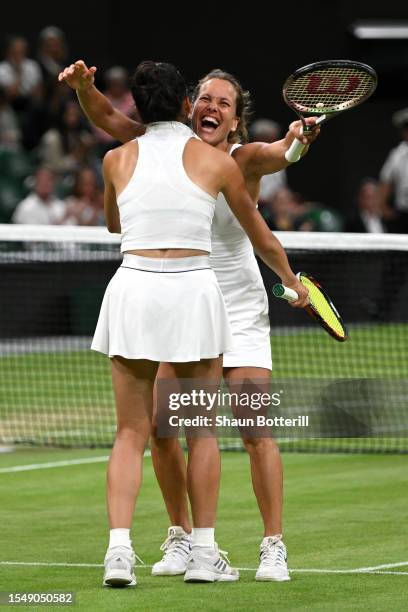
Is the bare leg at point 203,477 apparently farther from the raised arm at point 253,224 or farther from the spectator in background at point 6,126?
the spectator in background at point 6,126

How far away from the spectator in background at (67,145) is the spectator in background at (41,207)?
1843 millimetres

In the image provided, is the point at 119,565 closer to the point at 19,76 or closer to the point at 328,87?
the point at 328,87

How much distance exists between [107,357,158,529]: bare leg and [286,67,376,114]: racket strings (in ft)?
4.09

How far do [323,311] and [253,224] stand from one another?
2.30 ft

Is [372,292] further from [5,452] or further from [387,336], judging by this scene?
[5,452]

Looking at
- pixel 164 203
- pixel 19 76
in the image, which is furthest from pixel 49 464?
pixel 19 76

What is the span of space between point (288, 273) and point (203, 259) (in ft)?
1.24

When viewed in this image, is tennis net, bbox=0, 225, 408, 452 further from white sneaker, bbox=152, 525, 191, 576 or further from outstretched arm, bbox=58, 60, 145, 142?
outstretched arm, bbox=58, 60, 145, 142

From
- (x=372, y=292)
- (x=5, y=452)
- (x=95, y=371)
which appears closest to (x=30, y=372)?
(x=95, y=371)

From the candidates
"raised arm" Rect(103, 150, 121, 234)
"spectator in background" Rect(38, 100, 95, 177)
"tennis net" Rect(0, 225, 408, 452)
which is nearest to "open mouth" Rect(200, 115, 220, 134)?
"raised arm" Rect(103, 150, 121, 234)

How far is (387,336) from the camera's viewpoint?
53.2 ft

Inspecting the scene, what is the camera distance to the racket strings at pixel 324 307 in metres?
6.29

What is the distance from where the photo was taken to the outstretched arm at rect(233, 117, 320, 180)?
578 centimetres

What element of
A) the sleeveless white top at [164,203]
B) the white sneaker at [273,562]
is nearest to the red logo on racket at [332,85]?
the sleeveless white top at [164,203]
